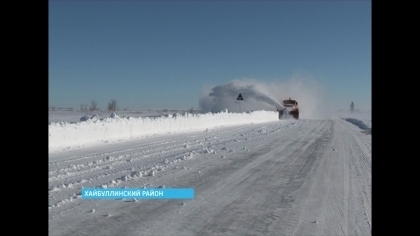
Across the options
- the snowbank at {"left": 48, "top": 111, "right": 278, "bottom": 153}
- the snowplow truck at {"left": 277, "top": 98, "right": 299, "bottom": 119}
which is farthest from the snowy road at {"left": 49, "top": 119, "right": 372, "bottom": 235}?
the snowplow truck at {"left": 277, "top": 98, "right": 299, "bottom": 119}

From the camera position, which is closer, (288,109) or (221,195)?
(221,195)

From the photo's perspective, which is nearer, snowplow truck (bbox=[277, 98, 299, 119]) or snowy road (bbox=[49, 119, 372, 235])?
snowy road (bbox=[49, 119, 372, 235])

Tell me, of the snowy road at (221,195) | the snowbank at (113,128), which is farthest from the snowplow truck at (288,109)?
the snowy road at (221,195)

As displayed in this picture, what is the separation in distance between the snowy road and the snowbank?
2.62 meters

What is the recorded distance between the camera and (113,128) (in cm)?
1489

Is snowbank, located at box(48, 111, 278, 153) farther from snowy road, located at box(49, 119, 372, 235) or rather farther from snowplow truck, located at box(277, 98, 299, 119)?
snowplow truck, located at box(277, 98, 299, 119)

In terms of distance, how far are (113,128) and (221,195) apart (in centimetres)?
1068

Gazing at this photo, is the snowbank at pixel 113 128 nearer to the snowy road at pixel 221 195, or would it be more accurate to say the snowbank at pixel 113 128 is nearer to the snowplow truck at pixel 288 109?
the snowy road at pixel 221 195

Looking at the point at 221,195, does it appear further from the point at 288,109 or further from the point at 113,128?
the point at 288,109

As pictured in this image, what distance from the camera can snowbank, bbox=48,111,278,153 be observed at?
38.5 feet

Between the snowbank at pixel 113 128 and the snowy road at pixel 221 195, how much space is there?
2.62m

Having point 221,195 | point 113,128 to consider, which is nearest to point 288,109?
point 113,128
